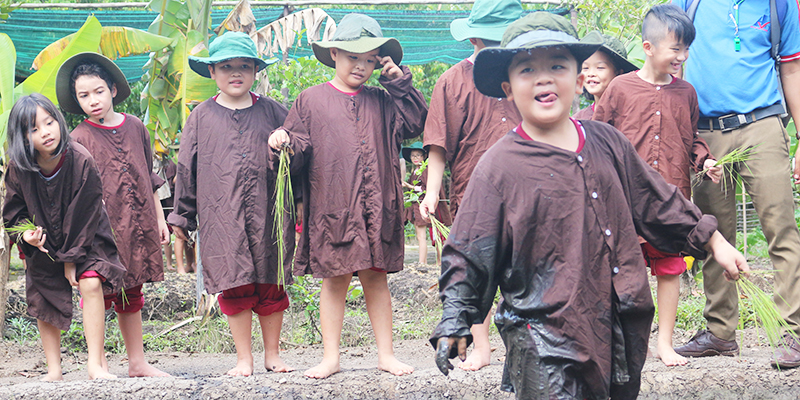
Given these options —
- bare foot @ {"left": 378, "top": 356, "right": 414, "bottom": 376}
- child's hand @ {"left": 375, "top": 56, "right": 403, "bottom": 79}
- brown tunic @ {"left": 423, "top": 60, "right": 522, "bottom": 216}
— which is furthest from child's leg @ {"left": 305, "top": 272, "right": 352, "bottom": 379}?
child's hand @ {"left": 375, "top": 56, "right": 403, "bottom": 79}

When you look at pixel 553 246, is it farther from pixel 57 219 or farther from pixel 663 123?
pixel 57 219

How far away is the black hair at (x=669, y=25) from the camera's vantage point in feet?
12.8

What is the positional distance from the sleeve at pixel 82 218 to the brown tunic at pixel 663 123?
298cm

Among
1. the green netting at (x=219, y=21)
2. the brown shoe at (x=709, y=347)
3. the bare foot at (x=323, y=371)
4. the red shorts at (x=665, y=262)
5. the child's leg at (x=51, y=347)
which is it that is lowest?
the brown shoe at (x=709, y=347)

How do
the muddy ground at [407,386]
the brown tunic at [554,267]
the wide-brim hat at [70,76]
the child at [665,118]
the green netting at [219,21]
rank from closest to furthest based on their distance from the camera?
the brown tunic at [554,267], the muddy ground at [407,386], the child at [665,118], the wide-brim hat at [70,76], the green netting at [219,21]

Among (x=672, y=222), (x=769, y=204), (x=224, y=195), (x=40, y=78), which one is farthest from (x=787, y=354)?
(x=40, y=78)

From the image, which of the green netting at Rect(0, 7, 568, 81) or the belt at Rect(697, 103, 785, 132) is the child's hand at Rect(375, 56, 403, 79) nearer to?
the belt at Rect(697, 103, 785, 132)

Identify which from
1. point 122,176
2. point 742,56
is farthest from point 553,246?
point 122,176

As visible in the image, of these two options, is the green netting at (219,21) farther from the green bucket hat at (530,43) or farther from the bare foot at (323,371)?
the green bucket hat at (530,43)

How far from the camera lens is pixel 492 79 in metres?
2.66

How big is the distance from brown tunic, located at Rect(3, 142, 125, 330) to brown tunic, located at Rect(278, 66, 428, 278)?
113cm

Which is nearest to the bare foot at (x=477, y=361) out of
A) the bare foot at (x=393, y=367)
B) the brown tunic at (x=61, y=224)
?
the bare foot at (x=393, y=367)

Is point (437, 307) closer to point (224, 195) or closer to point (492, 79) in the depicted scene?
point (224, 195)

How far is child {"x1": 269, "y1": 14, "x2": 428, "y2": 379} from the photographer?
390cm
